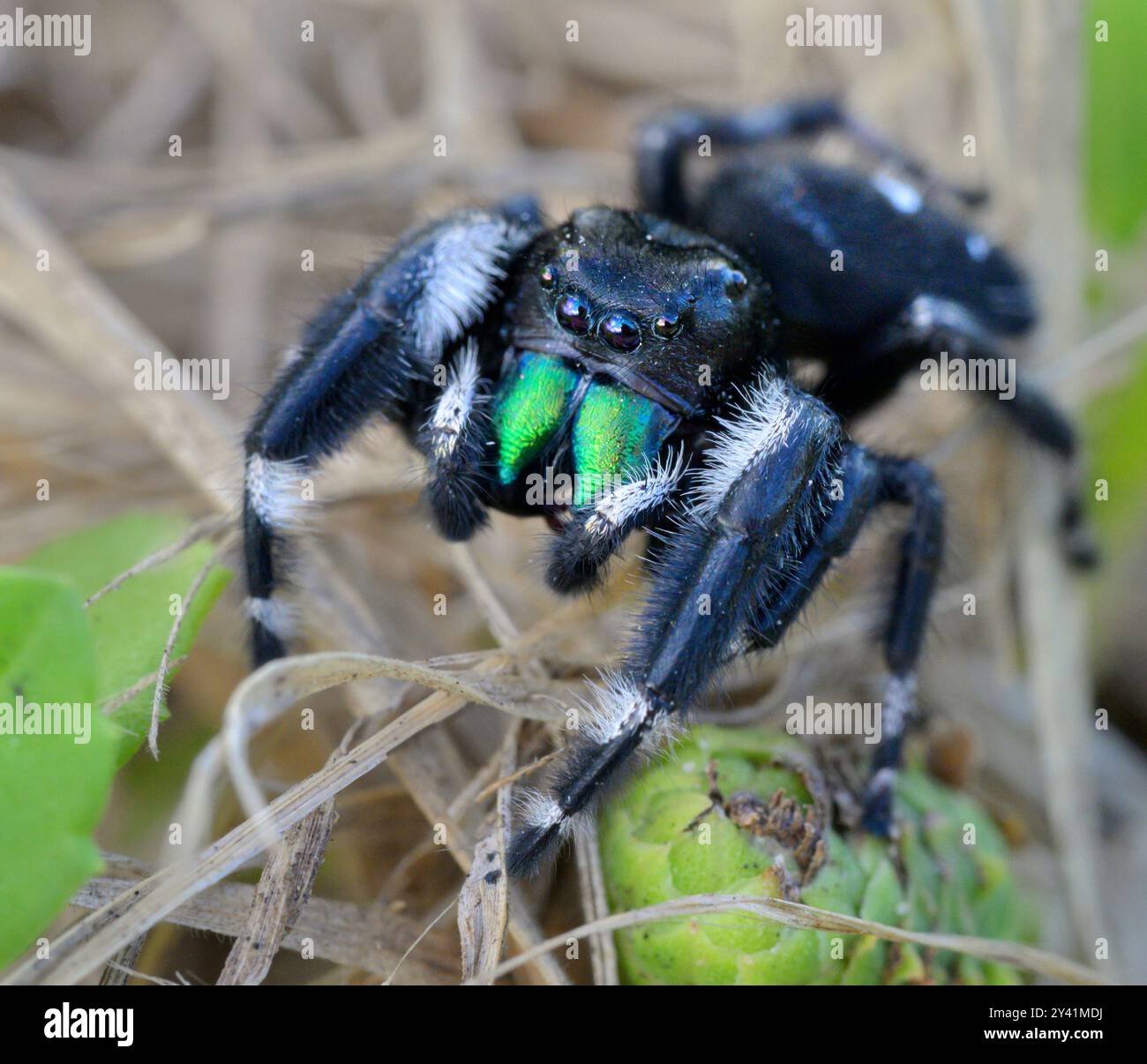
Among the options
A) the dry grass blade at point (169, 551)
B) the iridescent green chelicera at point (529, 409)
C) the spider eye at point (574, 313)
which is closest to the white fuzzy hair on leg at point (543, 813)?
the iridescent green chelicera at point (529, 409)

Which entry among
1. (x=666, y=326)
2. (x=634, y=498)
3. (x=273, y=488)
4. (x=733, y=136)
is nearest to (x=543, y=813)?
(x=634, y=498)

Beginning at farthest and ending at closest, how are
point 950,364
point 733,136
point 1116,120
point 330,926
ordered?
point 733,136, point 1116,120, point 950,364, point 330,926

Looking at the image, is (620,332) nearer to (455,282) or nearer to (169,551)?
(455,282)

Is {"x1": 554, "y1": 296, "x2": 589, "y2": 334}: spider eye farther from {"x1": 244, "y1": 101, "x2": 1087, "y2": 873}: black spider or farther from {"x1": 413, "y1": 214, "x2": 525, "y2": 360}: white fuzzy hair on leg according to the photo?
{"x1": 413, "y1": 214, "x2": 525, "y2": 360}: white fuzzy hair on leg

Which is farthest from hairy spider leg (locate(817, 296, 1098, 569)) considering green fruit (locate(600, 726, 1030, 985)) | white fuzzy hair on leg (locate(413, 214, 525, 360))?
green fruit (locate(600, 726, 1030, 985))

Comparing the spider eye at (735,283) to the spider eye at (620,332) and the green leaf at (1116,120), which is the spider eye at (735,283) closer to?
the spider eye at (620,332)
